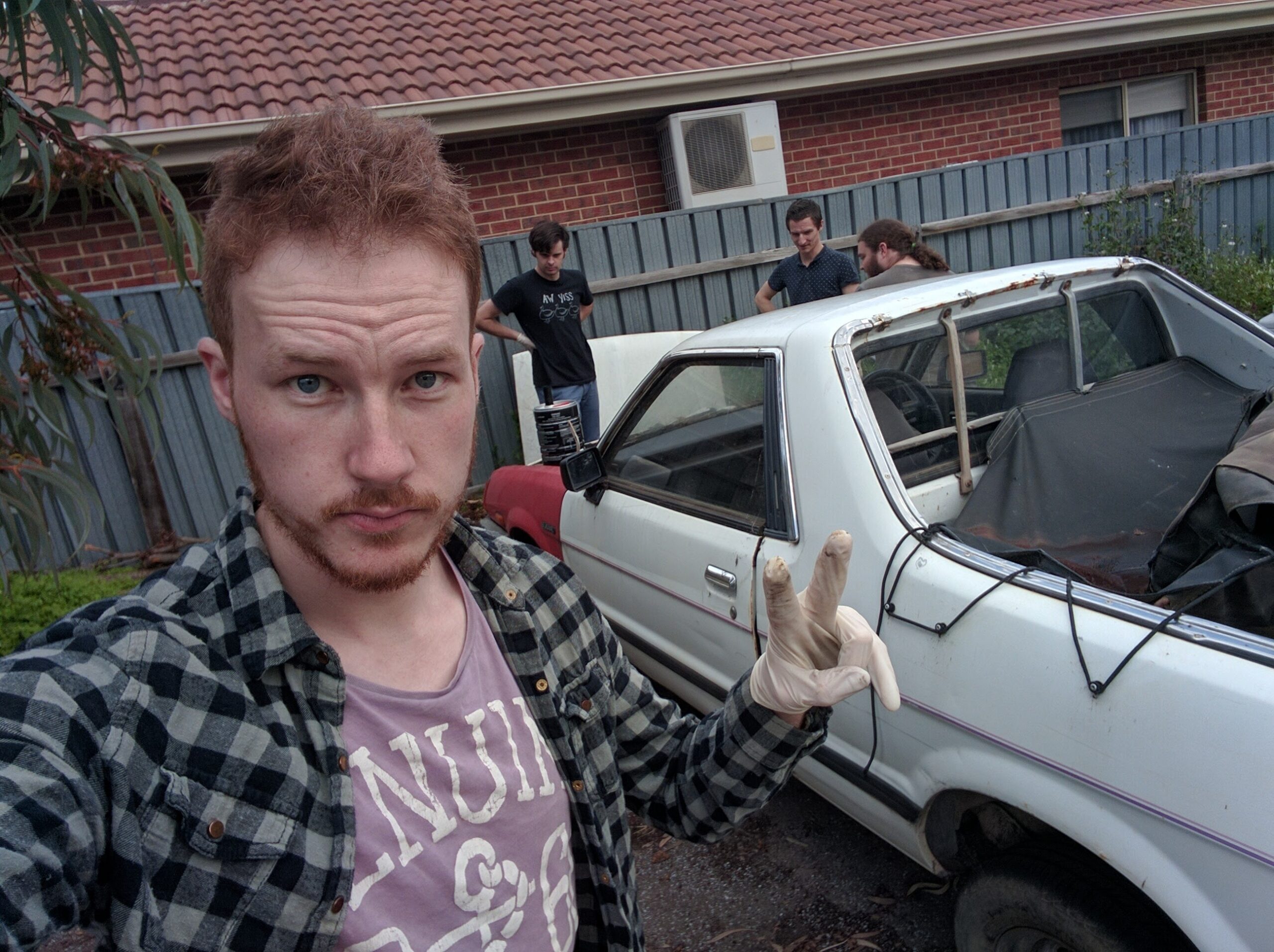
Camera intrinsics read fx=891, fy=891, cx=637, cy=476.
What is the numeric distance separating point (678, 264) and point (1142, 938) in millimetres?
6465

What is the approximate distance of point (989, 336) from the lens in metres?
2.87

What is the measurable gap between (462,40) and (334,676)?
28.6 feet

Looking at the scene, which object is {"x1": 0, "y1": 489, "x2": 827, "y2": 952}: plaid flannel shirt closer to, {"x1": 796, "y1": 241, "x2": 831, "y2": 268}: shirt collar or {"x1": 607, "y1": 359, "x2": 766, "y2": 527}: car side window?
{"x1": 607, "y1": 359, "x2": 766, "y2": 527}: car side window

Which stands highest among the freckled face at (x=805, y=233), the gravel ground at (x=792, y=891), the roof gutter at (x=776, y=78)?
the roof gutter at (x=776, y=78)

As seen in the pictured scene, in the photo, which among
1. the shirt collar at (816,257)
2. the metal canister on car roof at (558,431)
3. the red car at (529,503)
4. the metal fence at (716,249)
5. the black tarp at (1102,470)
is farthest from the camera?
the metal fence at (716,249)

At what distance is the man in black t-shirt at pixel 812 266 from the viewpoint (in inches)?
237

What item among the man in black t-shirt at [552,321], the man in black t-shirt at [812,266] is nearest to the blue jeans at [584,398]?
the man in black t-shirt at [552,321]

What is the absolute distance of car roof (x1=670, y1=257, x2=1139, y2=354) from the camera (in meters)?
2.69

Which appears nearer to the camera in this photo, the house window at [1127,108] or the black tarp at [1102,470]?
the black tarp at [1102,470]

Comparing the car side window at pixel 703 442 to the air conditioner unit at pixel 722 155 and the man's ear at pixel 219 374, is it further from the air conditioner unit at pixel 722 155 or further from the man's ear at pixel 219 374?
the air conditioner unit at pixel 722 155

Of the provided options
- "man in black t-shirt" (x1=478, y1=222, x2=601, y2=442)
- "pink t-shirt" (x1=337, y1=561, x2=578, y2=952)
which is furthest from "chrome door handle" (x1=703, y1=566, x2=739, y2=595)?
"man in black t-shirt" (x1=478, y1=222, x2=601, y2=442)

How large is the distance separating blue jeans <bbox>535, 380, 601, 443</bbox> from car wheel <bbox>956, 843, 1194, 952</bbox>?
4571 mm

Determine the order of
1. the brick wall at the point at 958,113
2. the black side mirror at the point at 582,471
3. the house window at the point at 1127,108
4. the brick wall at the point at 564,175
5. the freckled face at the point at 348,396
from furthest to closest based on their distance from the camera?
the house window at the point at 1127,108 → the brick wall at the point at 958,113 → the brick wall at the point at 564,175 → the black side mirror at the point at 582,471 → the freckled face at the point at 348,396

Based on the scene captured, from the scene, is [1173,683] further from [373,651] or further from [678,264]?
[678,264]
